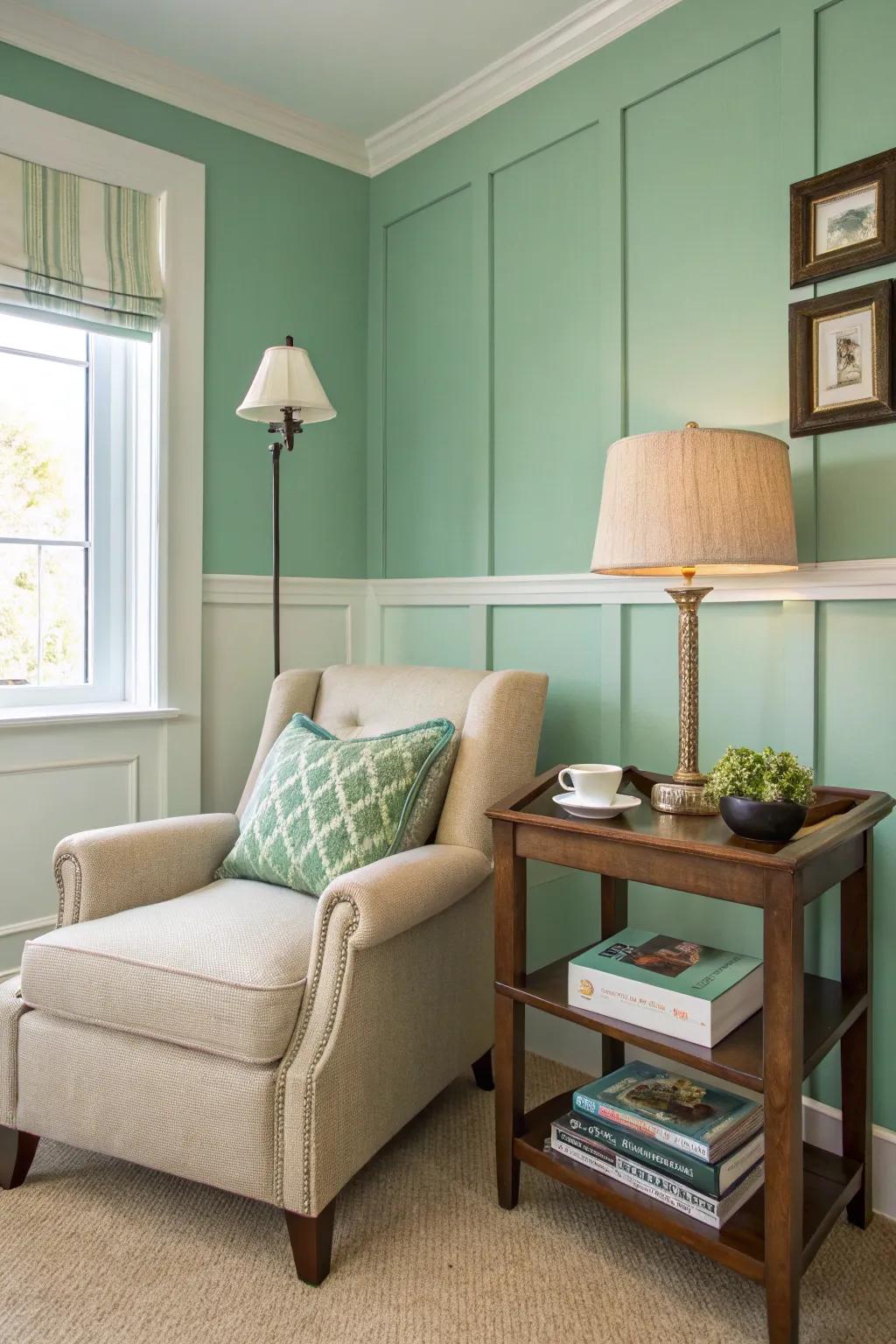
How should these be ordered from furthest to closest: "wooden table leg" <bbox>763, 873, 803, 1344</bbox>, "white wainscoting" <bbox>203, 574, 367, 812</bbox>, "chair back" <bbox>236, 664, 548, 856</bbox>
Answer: "white wainscoting" <bbox>203, 574, 367, 812</bbox> → "chair back" <bbox>236, 664, 548, 856</bbox> → "wooden table leg" <bbox>763, 873, 803, 1344</bbox>

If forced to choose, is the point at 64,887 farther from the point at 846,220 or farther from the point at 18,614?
the point at 846,220

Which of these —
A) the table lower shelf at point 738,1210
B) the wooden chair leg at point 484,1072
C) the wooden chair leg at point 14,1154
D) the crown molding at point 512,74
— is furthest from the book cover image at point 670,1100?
the crown molding at point 512,74

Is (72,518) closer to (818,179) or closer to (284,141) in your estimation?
(284,141)

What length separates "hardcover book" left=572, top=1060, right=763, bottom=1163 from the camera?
149cm

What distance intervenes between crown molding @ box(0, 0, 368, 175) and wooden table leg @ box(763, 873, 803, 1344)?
8.17ft

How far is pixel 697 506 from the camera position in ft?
5.01

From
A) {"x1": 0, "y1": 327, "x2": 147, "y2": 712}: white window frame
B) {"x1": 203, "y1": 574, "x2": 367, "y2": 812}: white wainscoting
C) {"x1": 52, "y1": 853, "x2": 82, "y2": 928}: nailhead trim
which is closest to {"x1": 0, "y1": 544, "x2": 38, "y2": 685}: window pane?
{"x1": 0, "y1": 327, "x2": 147, "y2": 712}: white window frame

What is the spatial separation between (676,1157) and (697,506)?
1057 mm

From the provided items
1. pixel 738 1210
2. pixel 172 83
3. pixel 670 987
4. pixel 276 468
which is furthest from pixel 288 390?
pixel 738 1210

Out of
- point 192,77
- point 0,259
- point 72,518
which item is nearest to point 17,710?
point 72,518

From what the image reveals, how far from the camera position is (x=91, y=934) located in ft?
5.44

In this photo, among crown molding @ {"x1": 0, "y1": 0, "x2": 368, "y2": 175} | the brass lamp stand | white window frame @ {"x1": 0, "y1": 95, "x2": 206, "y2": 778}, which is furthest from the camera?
white window frame @ {"x1": 0, "y1": 95, "x2": 206, "y2": 778}

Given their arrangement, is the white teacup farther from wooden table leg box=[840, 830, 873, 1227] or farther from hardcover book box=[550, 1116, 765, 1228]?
hardcover book box=[550, 1116, 765, 1228]

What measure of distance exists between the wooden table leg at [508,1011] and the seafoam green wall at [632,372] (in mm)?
559
